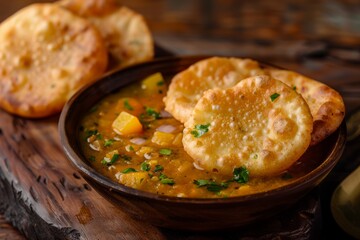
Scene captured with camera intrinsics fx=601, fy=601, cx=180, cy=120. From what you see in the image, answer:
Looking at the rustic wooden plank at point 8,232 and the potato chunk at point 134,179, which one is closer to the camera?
the potato chunk at point 134,179

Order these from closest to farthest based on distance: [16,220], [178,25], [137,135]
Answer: [137,135] → [16,220] → [178,25]

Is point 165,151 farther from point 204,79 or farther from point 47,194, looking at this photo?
point 47,194

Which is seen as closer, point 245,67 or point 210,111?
point 210,111

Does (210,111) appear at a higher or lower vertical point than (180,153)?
higher

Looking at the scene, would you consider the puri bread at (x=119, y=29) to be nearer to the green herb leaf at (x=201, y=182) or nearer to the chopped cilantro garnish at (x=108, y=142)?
the chopped cilantro garnish at (x=108, y=142)

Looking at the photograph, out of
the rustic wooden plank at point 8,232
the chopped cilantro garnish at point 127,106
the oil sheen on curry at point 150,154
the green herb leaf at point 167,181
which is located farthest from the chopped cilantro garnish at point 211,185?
the rustic wooden plank at point 8,232

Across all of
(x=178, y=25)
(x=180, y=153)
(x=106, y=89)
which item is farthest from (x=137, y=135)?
(x=178, y=25)

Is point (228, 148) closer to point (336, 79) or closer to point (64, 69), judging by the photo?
point (64, 69)
